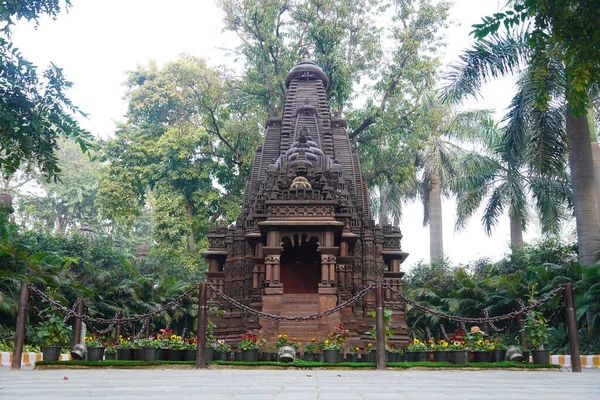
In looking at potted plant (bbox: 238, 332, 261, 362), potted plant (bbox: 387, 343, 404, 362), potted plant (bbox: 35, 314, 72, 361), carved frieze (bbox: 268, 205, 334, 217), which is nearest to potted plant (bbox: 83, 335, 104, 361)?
potted plant (bbox: 35, 314, 72, 361)

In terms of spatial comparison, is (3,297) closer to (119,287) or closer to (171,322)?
(119,287)

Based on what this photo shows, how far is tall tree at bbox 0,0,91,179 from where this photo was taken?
6551 mm

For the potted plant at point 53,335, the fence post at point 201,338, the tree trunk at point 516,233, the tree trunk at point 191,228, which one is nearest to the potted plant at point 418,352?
the fence post at point 201,338

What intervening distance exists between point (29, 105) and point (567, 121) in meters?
13.6

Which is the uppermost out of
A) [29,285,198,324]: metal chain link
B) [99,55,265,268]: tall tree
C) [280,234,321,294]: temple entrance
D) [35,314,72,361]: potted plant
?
[99,55,265,268]: tall tree

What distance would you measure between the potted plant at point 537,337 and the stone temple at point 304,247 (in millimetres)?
4125

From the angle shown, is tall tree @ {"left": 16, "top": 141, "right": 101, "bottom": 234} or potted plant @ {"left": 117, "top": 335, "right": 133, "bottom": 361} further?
tall tree @ {"left": 16, "top": 141, "right": 101, "bottom": 234}

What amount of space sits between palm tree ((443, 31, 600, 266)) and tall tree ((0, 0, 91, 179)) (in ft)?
34.3

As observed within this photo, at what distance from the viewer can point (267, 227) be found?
13523 mm

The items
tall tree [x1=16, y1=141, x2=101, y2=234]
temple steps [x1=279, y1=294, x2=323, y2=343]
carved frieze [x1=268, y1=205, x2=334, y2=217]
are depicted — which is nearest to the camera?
temple steps [x1=279, y1=294, x2=323, y2=343]

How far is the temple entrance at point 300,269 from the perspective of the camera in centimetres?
1534

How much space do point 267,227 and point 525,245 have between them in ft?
52.1

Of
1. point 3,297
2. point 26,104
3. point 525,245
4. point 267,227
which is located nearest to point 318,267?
point 267,227

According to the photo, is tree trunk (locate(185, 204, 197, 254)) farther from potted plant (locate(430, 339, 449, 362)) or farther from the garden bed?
potted plant (locate(430, 339, 449, 362))
